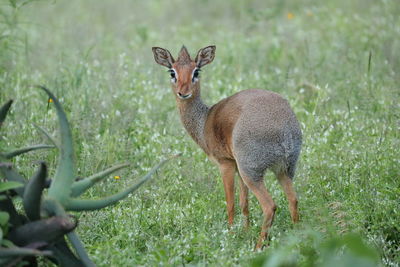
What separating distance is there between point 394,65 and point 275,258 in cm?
597

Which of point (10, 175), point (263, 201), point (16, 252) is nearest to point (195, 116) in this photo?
point (263, 201)

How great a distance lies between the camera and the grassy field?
4891 millimetres

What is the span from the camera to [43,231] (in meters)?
3.86

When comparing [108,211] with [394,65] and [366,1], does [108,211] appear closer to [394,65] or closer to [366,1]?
[394,65]

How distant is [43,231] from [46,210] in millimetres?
219

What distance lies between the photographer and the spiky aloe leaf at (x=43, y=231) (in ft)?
12.6

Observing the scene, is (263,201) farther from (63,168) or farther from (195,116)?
(63,168)

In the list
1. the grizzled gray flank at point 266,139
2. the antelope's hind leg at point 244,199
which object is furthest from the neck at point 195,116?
the grizzled gray flank at point 266,139

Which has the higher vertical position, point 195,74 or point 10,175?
point 195,74

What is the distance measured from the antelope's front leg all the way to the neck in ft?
1.58

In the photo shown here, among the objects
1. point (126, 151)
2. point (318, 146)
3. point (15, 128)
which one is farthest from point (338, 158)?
point (15, 128)

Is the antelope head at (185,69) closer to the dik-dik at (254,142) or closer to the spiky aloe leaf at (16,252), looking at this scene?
the dik-dik at (254,142)

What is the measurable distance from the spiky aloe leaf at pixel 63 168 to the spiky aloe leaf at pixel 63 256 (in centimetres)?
25

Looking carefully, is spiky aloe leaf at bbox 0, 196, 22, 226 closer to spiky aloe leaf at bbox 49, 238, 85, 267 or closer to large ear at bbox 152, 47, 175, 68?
spiky aloe leaf at bbox 49, 238, 85, 267
